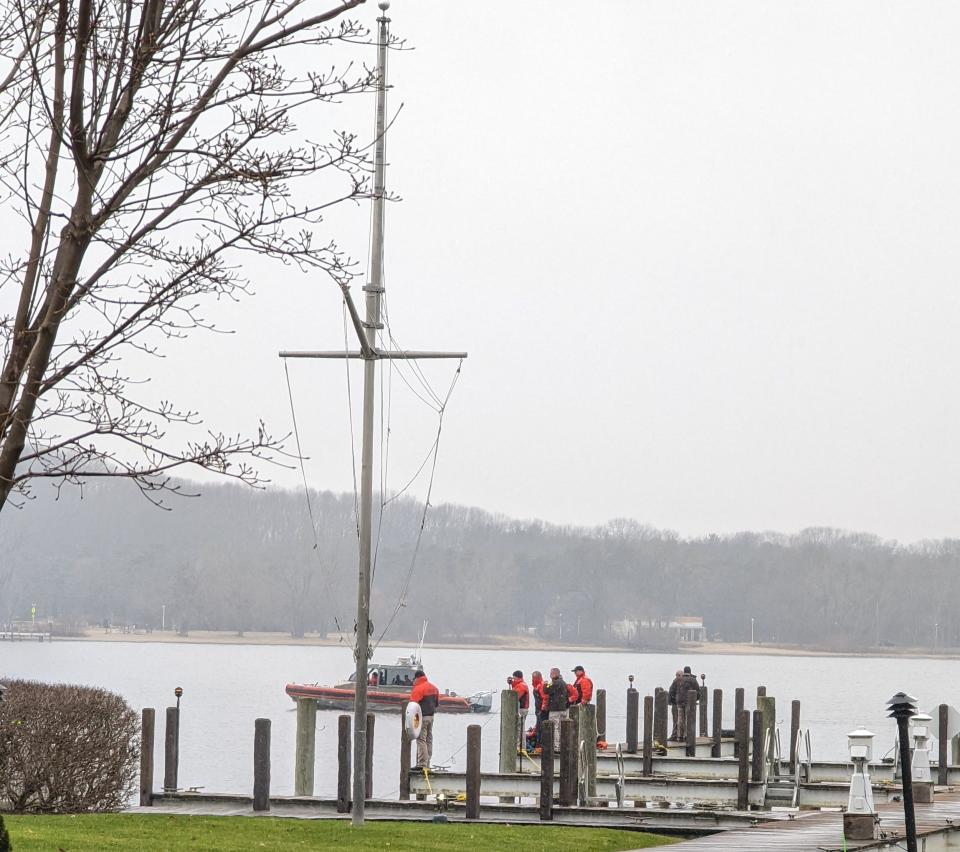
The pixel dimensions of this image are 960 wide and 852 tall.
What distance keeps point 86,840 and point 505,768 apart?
1396 centimetres

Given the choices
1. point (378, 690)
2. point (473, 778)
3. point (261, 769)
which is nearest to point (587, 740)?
point (473, 778)

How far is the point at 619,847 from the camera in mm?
18500

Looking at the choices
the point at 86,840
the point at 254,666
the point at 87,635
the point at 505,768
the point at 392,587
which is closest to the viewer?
the point at 86,840

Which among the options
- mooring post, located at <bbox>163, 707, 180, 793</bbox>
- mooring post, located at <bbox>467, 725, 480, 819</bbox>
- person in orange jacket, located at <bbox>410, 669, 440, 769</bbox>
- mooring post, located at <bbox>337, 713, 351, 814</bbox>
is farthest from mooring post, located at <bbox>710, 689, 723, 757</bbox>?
mooring post, located at <bbox>163, 707, 180, 793</bbox>

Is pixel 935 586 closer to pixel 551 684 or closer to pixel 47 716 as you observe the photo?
pixel 551 684

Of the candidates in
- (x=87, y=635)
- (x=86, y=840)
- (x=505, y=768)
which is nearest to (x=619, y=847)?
(x=86, y=840)

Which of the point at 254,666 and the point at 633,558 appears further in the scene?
the point at 633,558

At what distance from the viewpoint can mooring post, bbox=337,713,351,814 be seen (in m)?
21.6

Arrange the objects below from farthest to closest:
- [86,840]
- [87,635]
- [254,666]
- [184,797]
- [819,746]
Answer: [87,635] < [254,666] < [819,746] < [184,797] < [86,840]

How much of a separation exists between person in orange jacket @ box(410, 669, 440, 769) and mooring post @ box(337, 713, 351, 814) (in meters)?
3.17

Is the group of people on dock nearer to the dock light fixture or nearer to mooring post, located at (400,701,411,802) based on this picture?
mooring post, located at (400,701,411,802)

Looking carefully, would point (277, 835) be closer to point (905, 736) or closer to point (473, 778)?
point (473, 778)

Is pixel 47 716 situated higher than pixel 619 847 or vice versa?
pixel 47 716

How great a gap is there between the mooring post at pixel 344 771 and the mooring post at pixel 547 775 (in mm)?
2630
